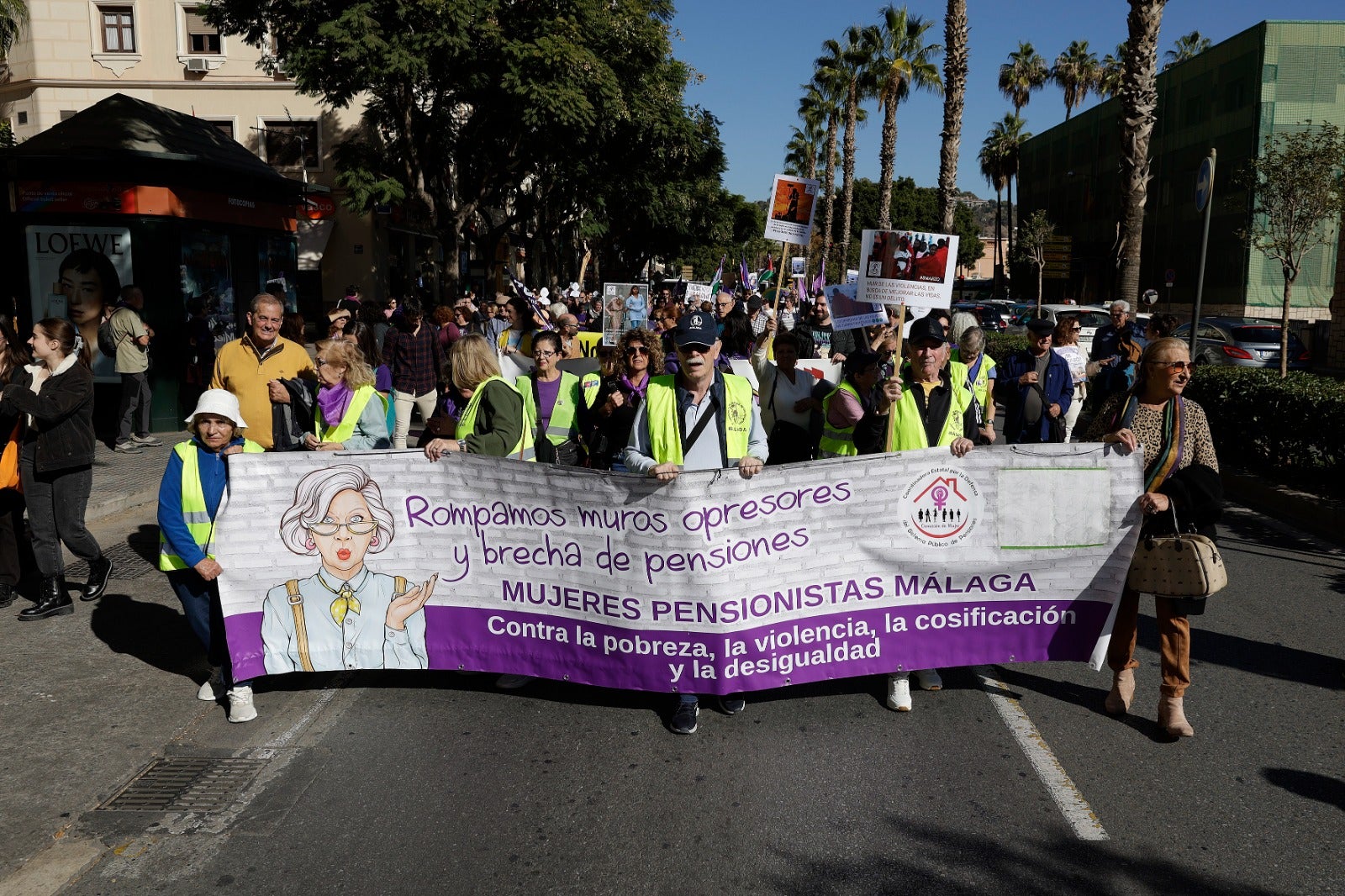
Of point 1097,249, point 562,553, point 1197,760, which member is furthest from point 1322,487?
point 1097,249

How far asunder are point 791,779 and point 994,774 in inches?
33.9

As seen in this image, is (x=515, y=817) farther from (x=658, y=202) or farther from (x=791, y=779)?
(x=658, y=202)

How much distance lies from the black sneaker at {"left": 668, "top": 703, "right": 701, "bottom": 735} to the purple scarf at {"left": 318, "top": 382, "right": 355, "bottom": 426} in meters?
2.77

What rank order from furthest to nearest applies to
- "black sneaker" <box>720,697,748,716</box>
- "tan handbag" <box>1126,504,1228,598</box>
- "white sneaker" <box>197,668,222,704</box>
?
"white sneaker" <box>197,668,222,704</box>, "black sneaker" <box>720,697,748,716</box>, "tan handbag" <box>1126,504,1228,598</box>

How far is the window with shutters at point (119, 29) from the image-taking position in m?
34.8

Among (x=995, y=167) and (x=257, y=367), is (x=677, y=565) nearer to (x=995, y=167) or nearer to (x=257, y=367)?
(x=257, y=367)

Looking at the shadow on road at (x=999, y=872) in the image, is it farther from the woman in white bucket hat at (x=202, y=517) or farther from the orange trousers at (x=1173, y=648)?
the woman in white bucket hat at (x=202, y=517)

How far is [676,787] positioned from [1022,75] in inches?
2943

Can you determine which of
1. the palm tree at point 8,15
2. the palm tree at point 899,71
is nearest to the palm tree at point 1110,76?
the palm tree at point 899,71

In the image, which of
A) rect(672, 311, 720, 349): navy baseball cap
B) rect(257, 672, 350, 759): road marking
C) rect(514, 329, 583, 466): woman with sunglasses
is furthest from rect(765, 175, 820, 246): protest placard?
rect(257, 672, 350, 759): road marking

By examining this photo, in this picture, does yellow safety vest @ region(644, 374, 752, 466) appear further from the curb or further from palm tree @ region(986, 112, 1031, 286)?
palm tree @ region(986, 112, 1031, 286)

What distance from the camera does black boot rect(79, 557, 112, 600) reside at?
716cm

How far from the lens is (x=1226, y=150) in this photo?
146 ft

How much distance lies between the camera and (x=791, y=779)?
4.46m
